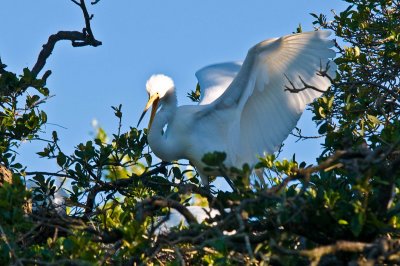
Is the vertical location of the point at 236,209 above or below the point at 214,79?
below

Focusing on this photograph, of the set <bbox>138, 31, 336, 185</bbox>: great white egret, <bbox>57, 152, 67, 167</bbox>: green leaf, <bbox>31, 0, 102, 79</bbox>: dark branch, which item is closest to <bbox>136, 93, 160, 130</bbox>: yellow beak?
<bbox>138, 31, 336, 185</bbox>: great white egret

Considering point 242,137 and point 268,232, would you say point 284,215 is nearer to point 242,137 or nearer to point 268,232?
point 268,232

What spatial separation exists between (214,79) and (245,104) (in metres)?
0.83

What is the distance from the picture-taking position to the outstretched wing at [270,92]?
210 inches

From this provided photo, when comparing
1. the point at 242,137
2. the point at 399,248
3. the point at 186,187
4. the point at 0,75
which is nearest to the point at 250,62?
the point at 242,137

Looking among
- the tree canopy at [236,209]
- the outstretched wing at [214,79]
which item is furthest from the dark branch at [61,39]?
the outstretched wing at [214,79]

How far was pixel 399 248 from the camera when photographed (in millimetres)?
2756

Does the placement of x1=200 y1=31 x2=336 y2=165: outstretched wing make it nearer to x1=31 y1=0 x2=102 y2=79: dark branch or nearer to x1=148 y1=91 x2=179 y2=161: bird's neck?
x1=148 y1=91 x2=179 y2=161: bird's neck

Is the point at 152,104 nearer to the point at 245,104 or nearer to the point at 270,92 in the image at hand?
the point at 245,104

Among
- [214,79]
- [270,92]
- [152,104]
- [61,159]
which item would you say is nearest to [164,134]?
[152,104]

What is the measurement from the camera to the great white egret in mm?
5371

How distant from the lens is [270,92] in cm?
571

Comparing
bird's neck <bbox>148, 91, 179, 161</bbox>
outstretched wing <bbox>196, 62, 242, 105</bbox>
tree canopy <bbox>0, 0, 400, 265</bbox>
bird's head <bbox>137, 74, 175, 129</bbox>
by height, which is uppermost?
outstretched wing <bbox>196, 62, 242, 105</bbox>

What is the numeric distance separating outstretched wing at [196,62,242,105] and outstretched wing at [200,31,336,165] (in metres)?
0.36
